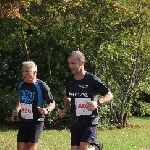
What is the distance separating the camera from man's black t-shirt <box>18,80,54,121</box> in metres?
7.32

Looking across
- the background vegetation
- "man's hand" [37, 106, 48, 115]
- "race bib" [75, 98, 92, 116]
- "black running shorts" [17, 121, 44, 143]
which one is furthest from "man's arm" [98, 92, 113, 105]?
the background vegetation

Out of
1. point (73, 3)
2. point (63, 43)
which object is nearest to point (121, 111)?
point (63, 43)

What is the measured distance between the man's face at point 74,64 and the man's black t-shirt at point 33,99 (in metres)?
0.85

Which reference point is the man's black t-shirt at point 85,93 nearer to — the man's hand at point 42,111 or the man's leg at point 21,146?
the man's hand at point 42,111

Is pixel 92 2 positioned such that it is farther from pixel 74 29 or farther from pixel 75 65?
pixel 75 65

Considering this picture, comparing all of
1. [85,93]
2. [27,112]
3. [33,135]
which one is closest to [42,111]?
[27,112]

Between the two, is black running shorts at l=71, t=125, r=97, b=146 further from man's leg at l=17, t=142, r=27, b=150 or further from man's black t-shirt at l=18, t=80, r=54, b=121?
man's leg at l=17, t=142, r=27, b=150

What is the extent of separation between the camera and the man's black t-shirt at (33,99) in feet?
24.0

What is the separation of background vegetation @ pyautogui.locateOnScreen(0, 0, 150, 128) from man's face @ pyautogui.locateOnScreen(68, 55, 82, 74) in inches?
392

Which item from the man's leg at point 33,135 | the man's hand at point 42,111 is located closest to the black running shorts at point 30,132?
the man's leg at point 33,135

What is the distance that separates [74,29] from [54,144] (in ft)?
21.6

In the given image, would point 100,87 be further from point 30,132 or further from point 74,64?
point 30,132

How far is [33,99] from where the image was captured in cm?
733

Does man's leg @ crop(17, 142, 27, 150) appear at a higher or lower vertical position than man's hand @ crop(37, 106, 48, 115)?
lower
